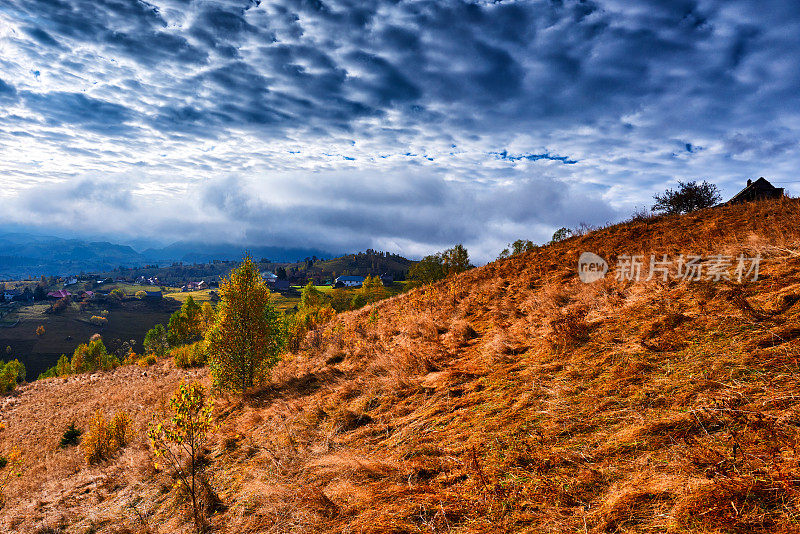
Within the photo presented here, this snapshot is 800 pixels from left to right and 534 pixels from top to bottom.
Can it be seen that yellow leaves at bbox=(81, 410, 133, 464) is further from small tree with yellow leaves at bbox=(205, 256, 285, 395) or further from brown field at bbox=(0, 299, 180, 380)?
brown field at bbox=(0, 299, 180, 380)

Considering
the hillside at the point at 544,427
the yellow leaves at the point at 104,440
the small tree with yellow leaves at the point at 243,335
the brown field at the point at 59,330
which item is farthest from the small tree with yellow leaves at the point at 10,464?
the brown field at the point at 59,330

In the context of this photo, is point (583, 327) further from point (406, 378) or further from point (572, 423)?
point (406, 378)

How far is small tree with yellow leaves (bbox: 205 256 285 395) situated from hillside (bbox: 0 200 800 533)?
3.42 meters

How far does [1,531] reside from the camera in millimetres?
8781

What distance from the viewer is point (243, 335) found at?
16688mm

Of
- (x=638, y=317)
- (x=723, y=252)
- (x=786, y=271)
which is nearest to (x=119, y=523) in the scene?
(x=638, y=317)

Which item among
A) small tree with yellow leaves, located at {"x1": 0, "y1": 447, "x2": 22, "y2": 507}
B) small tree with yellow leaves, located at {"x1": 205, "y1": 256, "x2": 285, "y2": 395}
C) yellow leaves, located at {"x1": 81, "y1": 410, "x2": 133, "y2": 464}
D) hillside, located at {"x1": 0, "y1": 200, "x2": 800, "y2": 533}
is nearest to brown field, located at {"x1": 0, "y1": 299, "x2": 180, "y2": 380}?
small tree with yellow leaves, located at {"x1": 0, "y1": 447, "x2": 22, "y2": 507}

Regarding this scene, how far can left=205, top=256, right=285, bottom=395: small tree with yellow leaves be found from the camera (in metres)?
15.9

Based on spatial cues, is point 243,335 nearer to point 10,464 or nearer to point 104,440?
point 104,440

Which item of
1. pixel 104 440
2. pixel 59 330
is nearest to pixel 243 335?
pixel 104 440

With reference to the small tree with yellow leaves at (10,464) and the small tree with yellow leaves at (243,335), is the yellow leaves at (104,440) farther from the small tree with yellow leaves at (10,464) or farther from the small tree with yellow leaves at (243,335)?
the small tree with yellow leaves at (10,464)

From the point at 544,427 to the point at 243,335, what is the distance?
15.6 meters

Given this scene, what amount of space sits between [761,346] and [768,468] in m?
2.82

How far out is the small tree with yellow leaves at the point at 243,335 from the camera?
15914 millimetres
